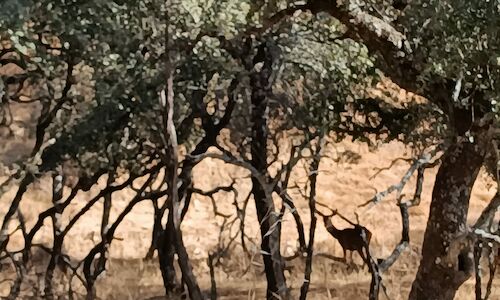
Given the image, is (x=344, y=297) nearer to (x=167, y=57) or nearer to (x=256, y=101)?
(x=256, y=101)

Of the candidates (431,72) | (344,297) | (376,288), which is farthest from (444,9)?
(344,297)

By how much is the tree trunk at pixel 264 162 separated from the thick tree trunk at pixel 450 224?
108 centimetres

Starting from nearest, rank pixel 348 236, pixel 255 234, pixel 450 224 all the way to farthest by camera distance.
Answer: pixel 450 224
pixel 348 236
pixel 255 234

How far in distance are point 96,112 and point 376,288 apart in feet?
7.25

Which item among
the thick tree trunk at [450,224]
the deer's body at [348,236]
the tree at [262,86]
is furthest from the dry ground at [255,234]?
the thick tree trunk at [450,224]

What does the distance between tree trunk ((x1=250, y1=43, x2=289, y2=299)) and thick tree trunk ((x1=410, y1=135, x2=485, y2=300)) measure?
108cm

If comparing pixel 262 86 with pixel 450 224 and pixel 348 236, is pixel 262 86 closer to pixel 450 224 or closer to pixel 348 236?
pixel 450 224

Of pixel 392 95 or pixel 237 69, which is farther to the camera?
pixel 392 95

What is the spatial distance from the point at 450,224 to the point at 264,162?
1589mm

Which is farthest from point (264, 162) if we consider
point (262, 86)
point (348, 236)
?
point (348, 236)

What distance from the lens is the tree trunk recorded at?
5883mm

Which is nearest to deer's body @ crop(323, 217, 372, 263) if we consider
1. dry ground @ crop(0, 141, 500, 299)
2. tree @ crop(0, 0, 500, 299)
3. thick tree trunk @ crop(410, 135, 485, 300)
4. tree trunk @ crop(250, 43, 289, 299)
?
dry ground @ crop(0, 141, 500, 299)

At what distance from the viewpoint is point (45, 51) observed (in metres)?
5.28

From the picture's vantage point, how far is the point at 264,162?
618 cm
